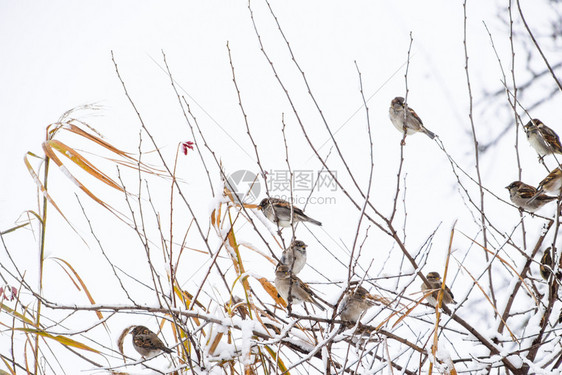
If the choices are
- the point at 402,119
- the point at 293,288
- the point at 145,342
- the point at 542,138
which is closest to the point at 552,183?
the point at 542,138

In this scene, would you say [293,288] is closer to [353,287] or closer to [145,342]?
[353,287]

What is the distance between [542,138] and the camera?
13.2ft

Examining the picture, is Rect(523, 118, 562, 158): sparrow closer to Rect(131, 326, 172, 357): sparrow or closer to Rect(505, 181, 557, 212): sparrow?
Rect(505, 181, 557, 212): sparrow

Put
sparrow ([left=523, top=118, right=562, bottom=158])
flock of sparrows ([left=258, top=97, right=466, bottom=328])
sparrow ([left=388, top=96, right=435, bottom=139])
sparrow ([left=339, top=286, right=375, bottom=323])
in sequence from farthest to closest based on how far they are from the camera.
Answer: sparrow ([left=388, top=96, right=435, bottom=139]) < sparrow ([left=523, top=118, right=562, bottom=158]) < sparrow ([left=339, top=286, right=375, bottom=323]) < flock of sparrows ([left=258, top=97, right=466, bottom=328])

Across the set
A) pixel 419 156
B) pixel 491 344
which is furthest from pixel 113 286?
pixel 491 344

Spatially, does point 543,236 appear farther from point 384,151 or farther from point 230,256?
point 384,151

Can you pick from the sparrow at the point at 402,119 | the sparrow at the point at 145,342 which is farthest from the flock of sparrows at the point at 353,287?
the sparrow at the point at 402,119

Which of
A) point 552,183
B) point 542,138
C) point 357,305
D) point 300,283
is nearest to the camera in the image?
point 300,283

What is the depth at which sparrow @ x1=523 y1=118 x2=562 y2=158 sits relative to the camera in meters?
3.93

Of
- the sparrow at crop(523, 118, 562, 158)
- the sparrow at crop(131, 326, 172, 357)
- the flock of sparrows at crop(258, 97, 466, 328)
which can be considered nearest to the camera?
the flock of sparrows at crop(258, 97, 466, 328)

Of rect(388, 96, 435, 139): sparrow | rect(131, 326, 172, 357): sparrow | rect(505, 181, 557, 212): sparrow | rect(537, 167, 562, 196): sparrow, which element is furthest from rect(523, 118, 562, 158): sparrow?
rect(131, 326, 172, 357): sparrow

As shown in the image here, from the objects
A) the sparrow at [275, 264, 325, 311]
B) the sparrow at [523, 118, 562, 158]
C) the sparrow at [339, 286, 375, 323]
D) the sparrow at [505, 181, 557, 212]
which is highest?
the sparrow at [523, 118, 562, 158]

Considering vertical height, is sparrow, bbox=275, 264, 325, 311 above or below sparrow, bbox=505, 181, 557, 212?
below

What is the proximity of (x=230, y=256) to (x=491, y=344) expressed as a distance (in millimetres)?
1357
